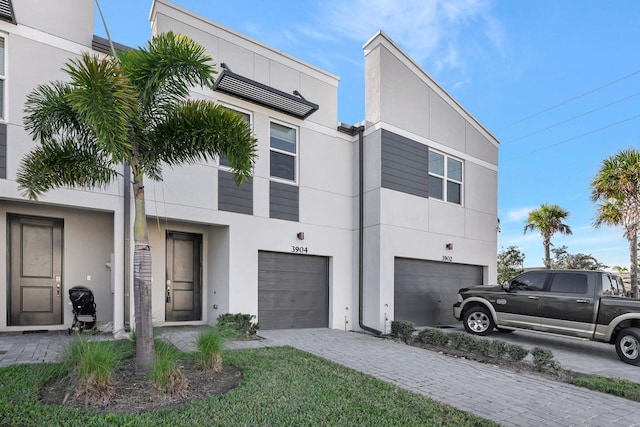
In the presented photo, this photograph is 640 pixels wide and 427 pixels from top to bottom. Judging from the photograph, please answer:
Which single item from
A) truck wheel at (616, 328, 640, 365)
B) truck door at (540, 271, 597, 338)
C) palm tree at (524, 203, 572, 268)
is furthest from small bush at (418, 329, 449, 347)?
palm tree at (524, 203, 572, 268)

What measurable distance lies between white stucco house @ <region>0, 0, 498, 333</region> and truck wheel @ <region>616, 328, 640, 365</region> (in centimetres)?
483

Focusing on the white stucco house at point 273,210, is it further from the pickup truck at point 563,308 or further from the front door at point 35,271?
the pickup truck at point 563,308

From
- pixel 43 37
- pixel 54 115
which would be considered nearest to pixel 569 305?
pixel 54 115

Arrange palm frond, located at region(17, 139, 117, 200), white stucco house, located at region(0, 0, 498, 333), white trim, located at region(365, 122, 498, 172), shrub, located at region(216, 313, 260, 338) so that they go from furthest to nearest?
white trim, located at region(365, 122, 498, 172) → shrub, located at region(216, 313, 260, 338) → white stucco house, located at region(0, 0, 498, 333) → palm frond, located at region(17, 139, 117, 200)

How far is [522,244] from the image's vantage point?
79.0ft

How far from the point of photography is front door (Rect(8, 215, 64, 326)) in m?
7.70

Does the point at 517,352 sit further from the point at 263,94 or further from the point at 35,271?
the point at 35,271

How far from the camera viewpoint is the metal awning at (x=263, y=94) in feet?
28.1

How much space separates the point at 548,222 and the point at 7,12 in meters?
21.9

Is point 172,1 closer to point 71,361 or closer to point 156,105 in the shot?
point 156,105

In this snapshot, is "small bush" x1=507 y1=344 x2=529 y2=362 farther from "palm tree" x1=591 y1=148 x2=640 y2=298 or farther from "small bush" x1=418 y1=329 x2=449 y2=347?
"palm tree" x1=591 y1=148 x2=640 y2=298

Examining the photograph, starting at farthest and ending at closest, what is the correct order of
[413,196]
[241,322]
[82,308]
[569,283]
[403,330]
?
[413,196]
[403,330]
[569,283]
[241,322]
[82,308]

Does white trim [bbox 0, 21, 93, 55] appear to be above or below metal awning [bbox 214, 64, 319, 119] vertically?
above

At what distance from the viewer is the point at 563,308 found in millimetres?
8352
